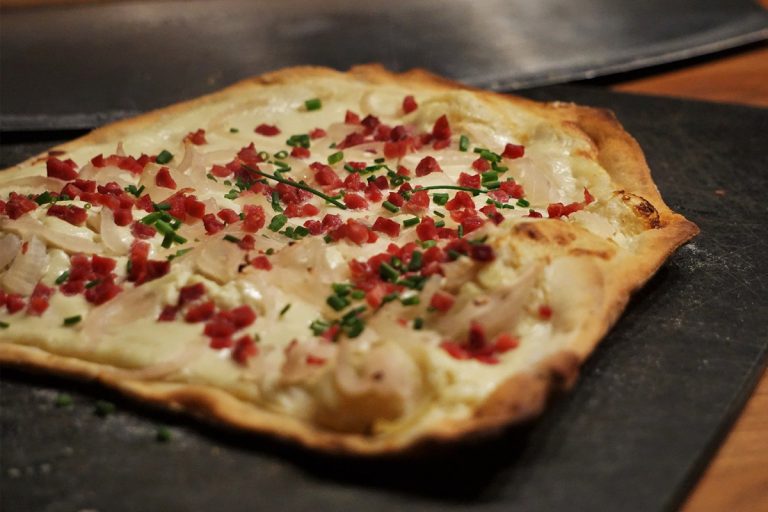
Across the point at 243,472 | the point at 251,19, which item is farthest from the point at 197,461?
the point at 251,19

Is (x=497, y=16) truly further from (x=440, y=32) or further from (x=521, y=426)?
(x=521, y=426)

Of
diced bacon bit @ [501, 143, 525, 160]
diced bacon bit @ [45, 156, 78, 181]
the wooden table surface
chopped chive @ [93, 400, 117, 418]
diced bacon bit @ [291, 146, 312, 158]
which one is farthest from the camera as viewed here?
diced bacon bit @ [291, 146, 312, 158]

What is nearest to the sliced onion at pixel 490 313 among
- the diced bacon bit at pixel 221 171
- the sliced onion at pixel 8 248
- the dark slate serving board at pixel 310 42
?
the diced bacon bit at pixel 221 171

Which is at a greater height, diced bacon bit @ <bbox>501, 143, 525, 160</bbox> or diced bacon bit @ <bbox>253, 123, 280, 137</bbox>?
diced bacon bit @ <bbox>501, 143, 525, 160</bbox>

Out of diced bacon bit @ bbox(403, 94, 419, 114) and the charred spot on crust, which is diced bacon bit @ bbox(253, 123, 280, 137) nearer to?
diced bacon bit @ bbox(403, 94, 419, 114)

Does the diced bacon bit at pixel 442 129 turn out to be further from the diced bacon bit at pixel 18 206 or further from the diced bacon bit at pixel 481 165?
the diced bacon bit at pixel 18 206

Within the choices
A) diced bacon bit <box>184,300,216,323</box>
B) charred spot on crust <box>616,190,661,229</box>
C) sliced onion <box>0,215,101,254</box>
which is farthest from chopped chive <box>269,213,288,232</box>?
charred spot on crust <box>616,190,661,229</box>

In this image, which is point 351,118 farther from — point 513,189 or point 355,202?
point 513,189
